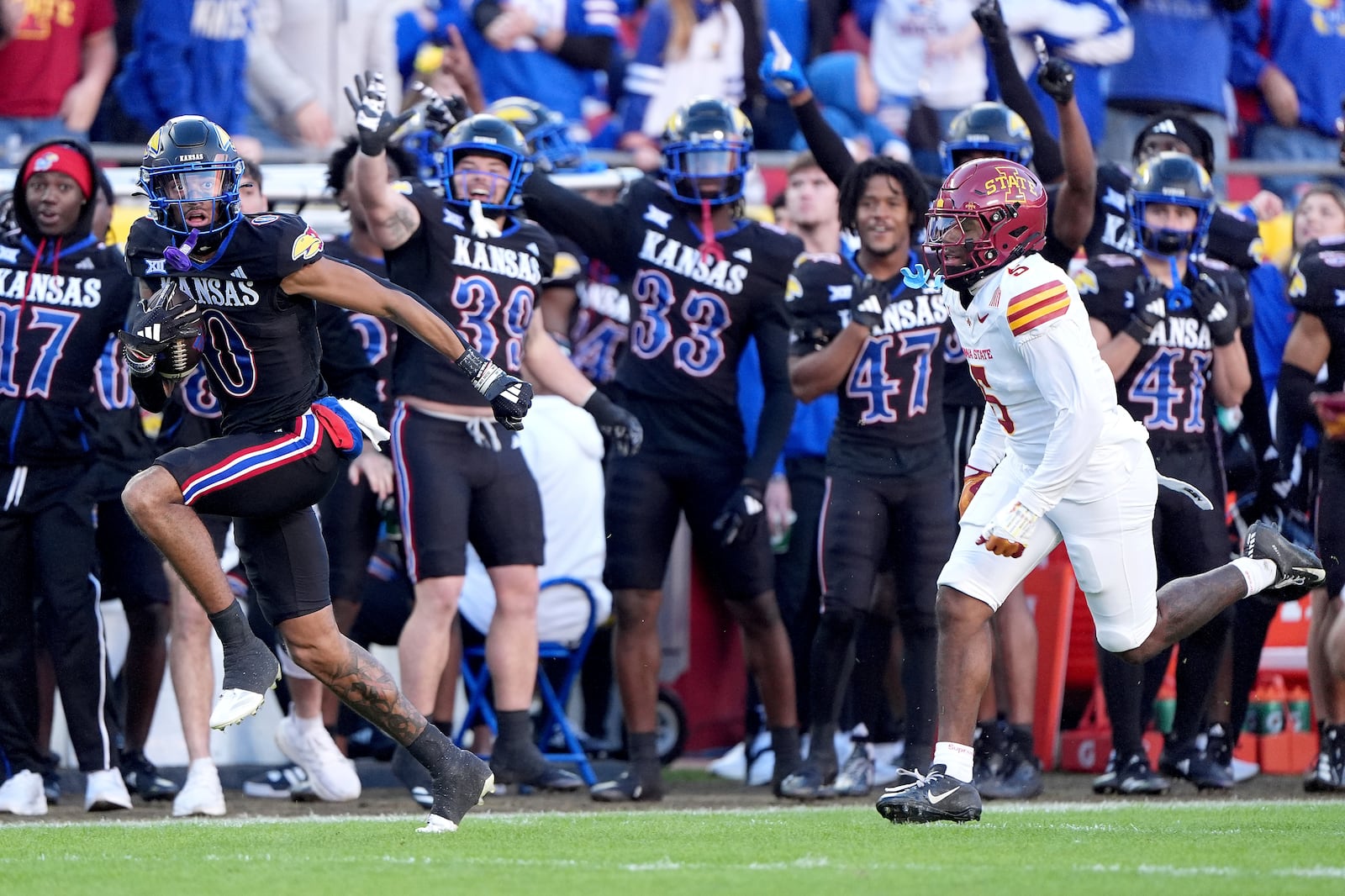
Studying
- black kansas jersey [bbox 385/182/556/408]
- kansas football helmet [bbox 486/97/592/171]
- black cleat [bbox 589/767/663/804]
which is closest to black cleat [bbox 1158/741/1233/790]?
black cleat [bbox 589/767/663/804]

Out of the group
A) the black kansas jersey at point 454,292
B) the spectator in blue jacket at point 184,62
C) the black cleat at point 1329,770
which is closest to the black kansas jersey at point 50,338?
the black kansas jersey at point 454,292

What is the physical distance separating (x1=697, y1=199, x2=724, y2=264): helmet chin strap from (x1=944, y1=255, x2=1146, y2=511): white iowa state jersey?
2.14m

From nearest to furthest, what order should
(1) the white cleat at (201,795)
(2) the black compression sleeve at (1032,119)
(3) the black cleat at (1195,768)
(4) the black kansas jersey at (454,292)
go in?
1. (1) the white cleat at (201,795)
2. (4) the black kansas jersey at (454,292)
3. (3) the black cleat at (1195,768)
4. (2) the black compression sleeve at (1032,119)

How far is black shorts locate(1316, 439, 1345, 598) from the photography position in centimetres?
848

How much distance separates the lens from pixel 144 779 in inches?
328

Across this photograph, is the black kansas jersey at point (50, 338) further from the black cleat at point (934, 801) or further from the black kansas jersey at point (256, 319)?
the black cleat at point (934, 801)

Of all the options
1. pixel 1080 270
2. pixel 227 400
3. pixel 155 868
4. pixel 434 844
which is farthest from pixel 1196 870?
pixel 1080 270

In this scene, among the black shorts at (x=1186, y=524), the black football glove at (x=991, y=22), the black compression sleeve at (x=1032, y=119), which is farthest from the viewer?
the black compression sleeve at (x=1032, y=119)

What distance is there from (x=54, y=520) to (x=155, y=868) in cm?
275

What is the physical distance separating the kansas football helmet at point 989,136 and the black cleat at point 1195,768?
250cm

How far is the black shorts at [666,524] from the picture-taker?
8508 millimetres

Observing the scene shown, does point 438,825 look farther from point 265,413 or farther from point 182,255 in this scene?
point 182,255

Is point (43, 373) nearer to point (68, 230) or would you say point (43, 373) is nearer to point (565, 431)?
point (68, 230)

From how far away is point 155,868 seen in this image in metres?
5.58
